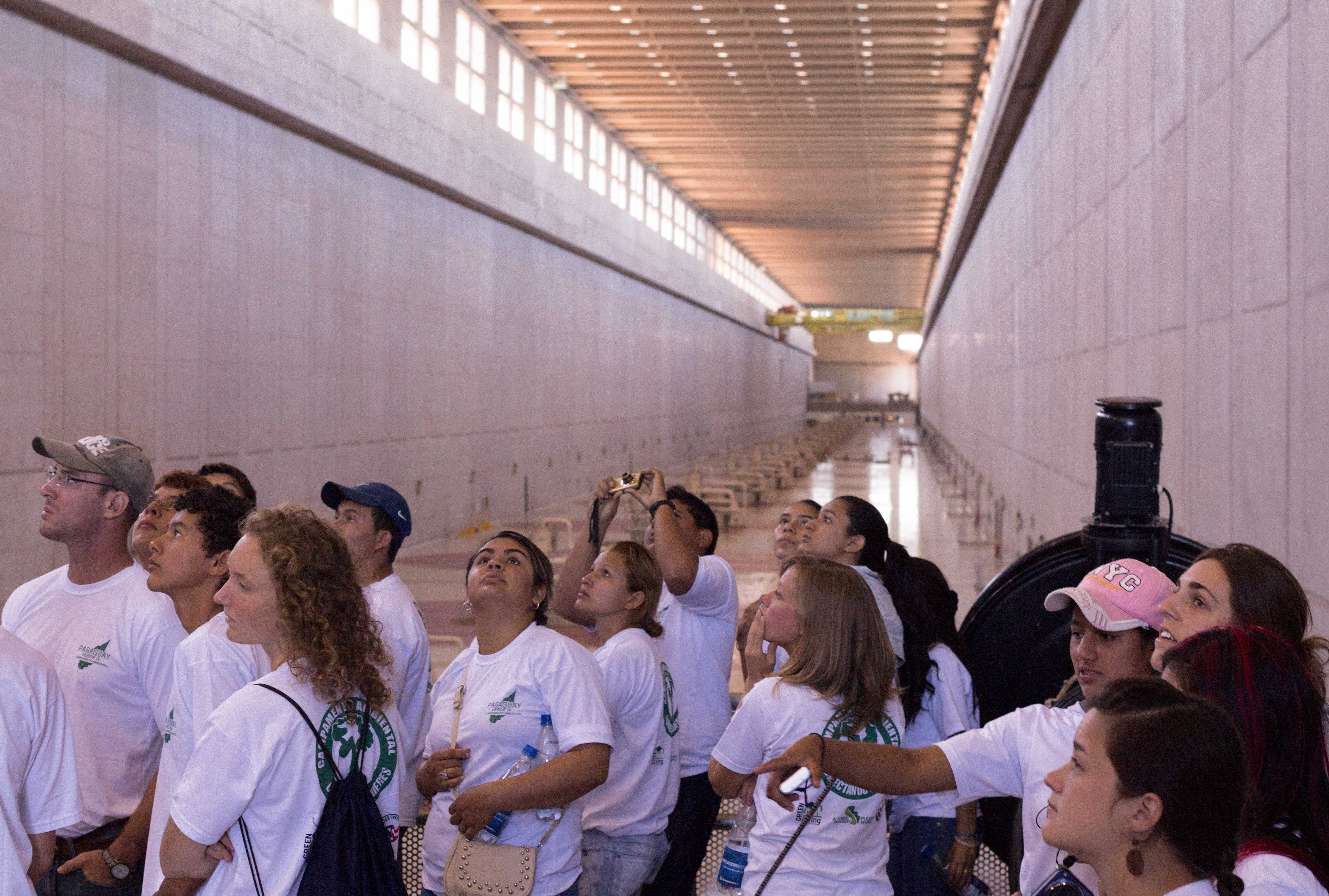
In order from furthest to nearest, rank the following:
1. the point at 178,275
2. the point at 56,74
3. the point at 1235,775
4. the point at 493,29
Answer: the point at 493,29 < the point at 178,275 < the point at 56,74 < the point at 1235,775

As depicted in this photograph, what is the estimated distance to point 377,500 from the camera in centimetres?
396

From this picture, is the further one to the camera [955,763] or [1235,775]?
[955,763]

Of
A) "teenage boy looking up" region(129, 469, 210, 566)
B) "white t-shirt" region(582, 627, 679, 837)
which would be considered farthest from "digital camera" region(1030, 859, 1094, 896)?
"teenage boy looking up" region(129, 469, 210, 566)

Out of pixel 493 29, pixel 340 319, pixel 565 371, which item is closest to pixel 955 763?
pixel 340 319

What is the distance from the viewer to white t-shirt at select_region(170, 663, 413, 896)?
94.1 inches

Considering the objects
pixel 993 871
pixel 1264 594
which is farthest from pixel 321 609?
pixel 993 871

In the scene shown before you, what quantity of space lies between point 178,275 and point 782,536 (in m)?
9.64

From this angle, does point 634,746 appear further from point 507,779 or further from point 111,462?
point 111,462

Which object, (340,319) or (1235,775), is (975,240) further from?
(1235,775)

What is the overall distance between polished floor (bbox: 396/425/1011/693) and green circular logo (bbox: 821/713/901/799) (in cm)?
299

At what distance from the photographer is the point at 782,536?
462 centimetres

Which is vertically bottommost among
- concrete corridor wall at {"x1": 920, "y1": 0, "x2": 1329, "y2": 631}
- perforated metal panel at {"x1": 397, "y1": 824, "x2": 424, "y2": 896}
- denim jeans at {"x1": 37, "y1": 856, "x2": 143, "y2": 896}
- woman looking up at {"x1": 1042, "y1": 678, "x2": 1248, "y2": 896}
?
perforated metal panel at {"x1": 397, "y1": 824, "x2": 424, "y2": 896}

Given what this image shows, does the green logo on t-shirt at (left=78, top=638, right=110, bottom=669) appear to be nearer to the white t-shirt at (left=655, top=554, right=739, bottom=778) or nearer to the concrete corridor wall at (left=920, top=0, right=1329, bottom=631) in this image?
the white t-shirt at (left=655, top=554, right=739, bottom=778)

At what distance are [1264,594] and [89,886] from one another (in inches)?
120
